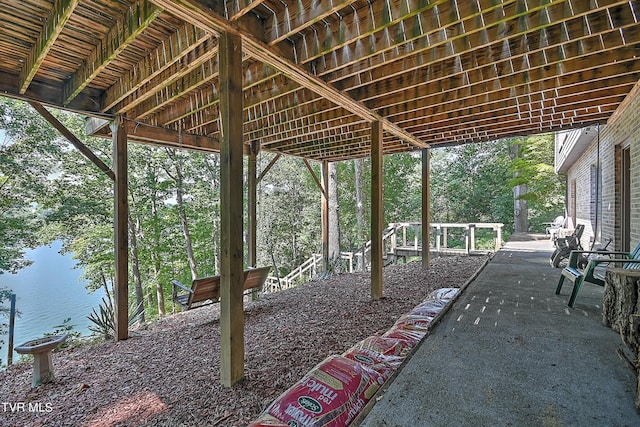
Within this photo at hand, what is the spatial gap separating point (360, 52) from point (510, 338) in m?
2.83

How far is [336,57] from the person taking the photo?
307 cm

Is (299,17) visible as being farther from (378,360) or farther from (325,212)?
(325,212)

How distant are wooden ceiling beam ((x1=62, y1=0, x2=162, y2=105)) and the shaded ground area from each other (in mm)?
2883

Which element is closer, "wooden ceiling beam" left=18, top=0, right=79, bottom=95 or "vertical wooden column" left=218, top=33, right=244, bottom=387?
"wooden ceiling beam" left=18, top=0, right=79, bottom=95

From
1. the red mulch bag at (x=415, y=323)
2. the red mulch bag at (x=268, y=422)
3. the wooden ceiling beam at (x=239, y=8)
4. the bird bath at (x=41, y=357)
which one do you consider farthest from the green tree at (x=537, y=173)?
the bird bath at (x=41, y=357)

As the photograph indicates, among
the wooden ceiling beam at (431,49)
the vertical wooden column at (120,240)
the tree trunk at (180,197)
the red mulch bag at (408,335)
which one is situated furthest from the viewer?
the tree trunk at (180,197)

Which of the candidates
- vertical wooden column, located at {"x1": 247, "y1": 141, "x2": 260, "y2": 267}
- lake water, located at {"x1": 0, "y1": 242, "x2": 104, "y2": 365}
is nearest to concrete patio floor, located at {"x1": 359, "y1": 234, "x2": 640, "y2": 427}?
vertical wooden column, located at {"x1": 247, "y1": 141, "x2": 260, "y2": 267}

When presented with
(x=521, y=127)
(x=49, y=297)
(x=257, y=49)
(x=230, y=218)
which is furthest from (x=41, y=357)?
(x=49, y=297)

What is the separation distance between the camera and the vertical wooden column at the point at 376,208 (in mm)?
4699

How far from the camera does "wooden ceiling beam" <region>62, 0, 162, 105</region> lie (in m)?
2.21

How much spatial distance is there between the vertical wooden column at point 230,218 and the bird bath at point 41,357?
1.90 meters

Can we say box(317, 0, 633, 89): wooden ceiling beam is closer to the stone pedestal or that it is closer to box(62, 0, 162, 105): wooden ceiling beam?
box(62, 0, 162, 105): wooden ceiling beam

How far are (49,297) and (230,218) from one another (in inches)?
1054

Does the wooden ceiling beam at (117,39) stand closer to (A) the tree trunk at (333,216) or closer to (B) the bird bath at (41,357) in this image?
(B) the bird bath at (41,357)
